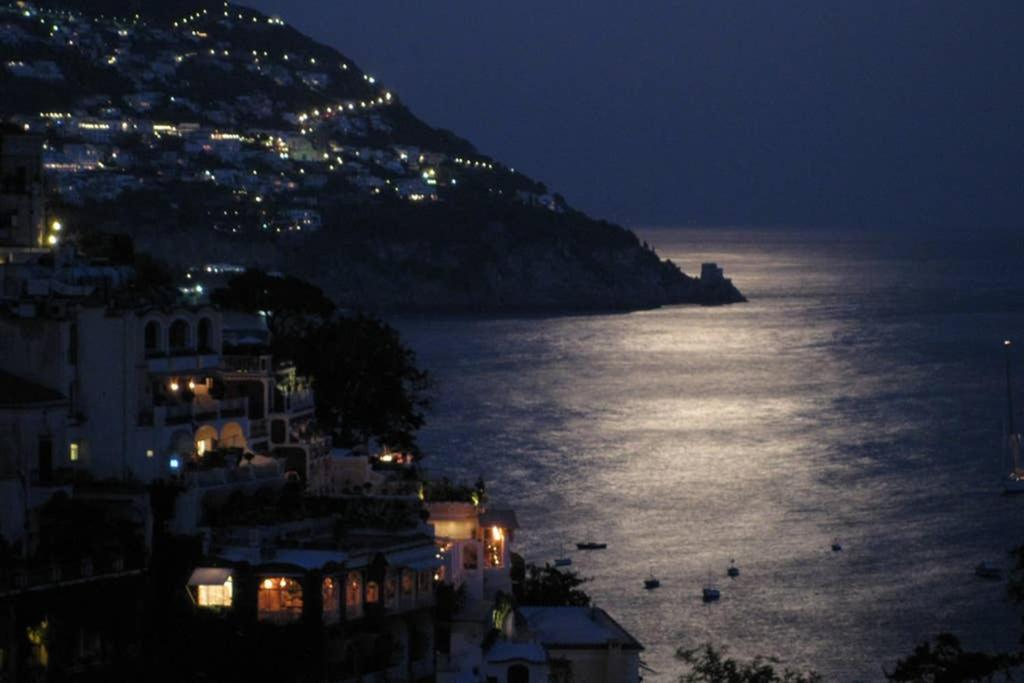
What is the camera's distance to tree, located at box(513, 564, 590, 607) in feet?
81.1

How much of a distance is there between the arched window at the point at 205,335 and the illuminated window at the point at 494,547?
331cm

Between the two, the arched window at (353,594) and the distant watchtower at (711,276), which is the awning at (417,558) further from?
the distant watchtower at (711,276)

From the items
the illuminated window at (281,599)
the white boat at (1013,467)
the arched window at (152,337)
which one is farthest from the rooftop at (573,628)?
the white boat at (1013,467)

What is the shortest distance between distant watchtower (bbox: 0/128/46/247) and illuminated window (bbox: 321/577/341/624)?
38.5 feet

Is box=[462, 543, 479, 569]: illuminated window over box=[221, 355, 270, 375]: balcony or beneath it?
beneath

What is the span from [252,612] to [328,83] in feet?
Answer: 500

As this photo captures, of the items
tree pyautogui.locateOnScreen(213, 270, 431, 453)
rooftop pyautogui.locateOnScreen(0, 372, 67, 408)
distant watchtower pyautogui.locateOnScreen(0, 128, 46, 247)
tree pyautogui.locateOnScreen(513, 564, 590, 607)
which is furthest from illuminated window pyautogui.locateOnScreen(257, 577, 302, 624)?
distant watchtower pyautogui.locateOnScreen(0, 128, 46, 247)

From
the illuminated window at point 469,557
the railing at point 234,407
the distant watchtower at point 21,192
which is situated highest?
the distant watchtower at point 21,192

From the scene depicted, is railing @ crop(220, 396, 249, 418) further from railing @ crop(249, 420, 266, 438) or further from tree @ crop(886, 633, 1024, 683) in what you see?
tree @ crop(886, 633, 1024, 683)

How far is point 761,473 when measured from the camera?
51.7m

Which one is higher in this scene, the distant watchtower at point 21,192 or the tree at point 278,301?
the distant watchtower at point 21,192

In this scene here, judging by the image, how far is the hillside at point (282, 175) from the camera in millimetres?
126625

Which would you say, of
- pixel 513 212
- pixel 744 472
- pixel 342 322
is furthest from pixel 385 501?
pixel 513 212

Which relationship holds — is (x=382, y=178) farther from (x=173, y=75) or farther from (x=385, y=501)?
(x=385, y=501)
